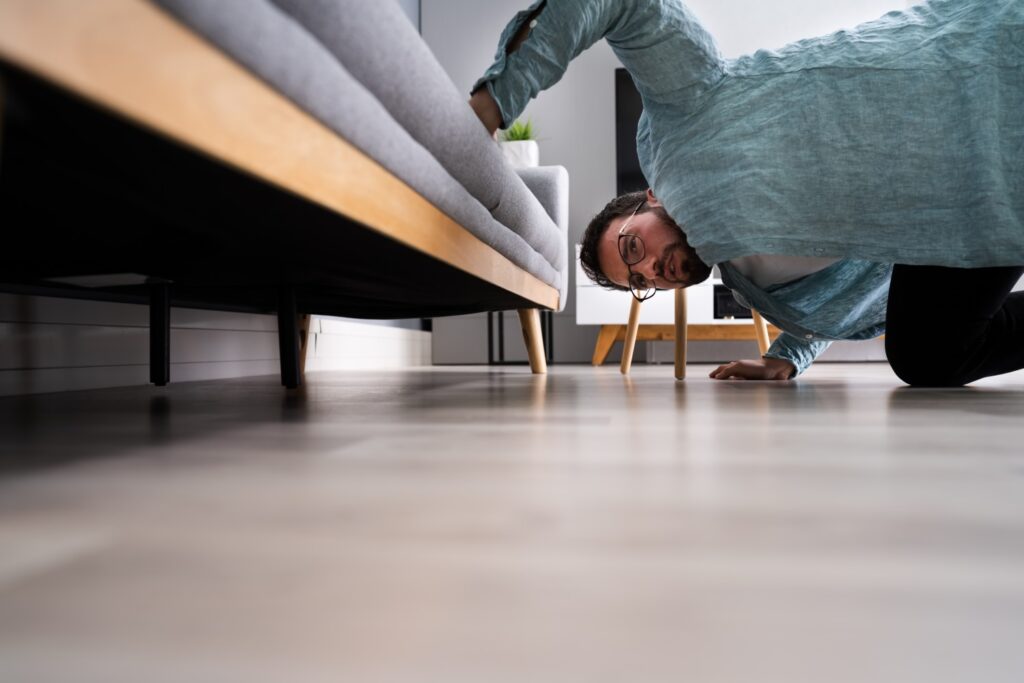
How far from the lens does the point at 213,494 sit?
376 mm

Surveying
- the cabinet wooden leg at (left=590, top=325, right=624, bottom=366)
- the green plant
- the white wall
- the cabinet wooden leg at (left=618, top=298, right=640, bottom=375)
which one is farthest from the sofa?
the white wall

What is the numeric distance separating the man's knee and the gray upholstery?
74 cm

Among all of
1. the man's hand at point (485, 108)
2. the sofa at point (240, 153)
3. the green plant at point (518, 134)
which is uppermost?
the green plant at point (518, 134)

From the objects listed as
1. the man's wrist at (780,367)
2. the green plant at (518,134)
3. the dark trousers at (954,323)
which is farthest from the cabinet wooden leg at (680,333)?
the green plant at (518,134)

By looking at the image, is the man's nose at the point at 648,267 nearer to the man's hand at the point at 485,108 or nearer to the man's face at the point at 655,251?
the man's face at the point at 655,251

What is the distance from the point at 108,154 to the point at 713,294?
3018mm

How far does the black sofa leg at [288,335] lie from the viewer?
1.30 metres

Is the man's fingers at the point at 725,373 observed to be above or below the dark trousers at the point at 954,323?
below

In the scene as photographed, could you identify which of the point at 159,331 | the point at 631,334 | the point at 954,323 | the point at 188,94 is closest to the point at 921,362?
the point at 954,323

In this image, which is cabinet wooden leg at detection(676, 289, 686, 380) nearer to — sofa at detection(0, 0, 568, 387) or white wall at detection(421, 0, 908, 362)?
sofa at detection(0, 0, 568, 387)

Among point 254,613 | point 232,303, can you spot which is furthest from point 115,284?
point 254,613

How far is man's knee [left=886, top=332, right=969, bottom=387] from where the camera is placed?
1.20 meters

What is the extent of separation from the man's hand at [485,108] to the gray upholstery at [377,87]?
0.08 feet

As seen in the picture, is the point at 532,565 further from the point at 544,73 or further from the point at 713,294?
the point at 713,294
